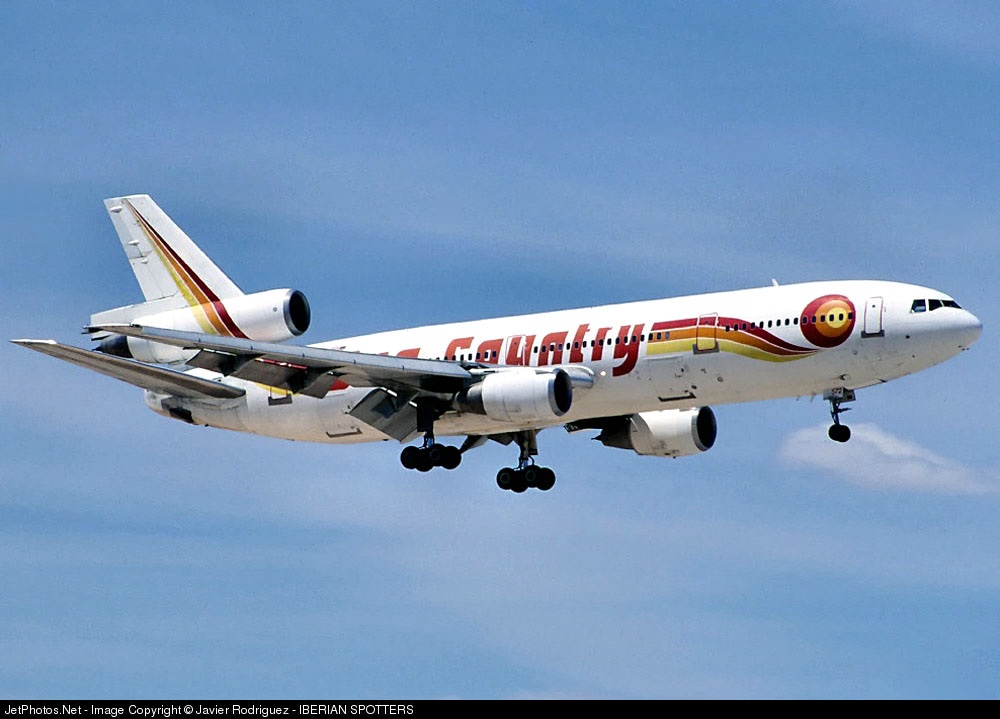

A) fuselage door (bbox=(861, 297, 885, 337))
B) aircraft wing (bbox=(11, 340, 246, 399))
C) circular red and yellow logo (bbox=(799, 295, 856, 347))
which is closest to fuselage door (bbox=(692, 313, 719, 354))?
circular red and yellow logo (bbox=(799, 295, 856, 347))

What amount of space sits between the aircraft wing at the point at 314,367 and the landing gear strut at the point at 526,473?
6136mm

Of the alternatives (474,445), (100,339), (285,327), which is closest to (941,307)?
(474,445)

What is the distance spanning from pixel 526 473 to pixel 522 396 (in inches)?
311

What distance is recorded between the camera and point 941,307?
52656mm

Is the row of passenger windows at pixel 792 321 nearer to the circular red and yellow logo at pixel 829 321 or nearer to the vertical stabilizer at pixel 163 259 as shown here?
the circular red and yellow logo at pixel 829 321

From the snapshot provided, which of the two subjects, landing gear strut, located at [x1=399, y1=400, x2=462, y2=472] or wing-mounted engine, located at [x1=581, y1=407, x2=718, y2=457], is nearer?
landing gear strut, located at [x1=399, y1=400, x2=462, y2=472]

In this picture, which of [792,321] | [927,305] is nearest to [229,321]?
[792,321]

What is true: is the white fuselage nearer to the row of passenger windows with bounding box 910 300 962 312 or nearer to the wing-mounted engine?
the row of passenger windows with bounding box 910 300 962 312

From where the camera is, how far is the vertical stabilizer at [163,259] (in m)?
63.5

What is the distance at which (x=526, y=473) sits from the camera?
61500mm

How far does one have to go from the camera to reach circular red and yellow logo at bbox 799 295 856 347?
52.7 metres

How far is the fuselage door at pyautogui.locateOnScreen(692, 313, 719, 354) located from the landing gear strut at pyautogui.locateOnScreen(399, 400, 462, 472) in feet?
29.9

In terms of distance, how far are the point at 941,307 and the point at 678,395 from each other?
28.1 feet
